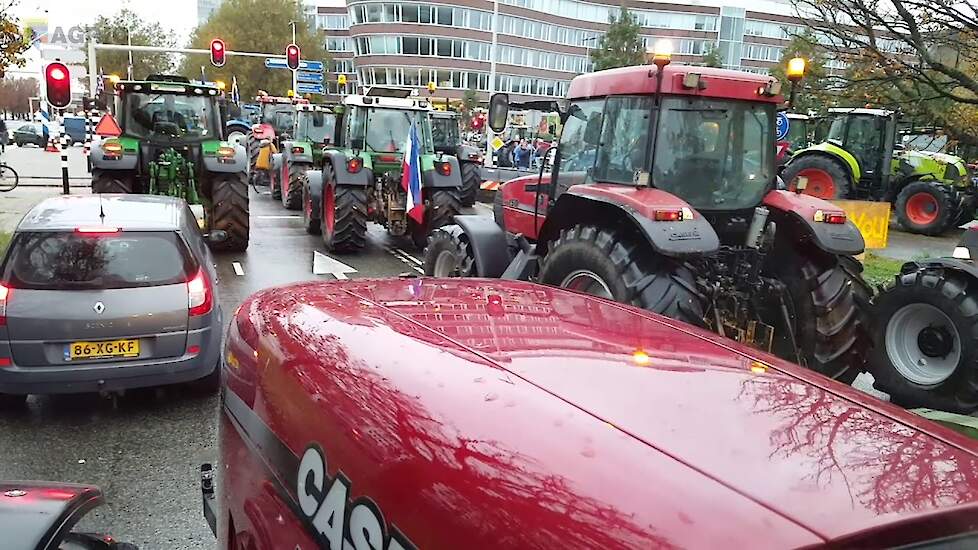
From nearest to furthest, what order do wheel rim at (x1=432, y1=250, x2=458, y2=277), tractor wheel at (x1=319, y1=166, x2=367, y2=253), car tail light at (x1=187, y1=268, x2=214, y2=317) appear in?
car tail light at (x1=187, y1=268, x2=214, y2=317) → wheel rim at (x1=432, y1=250, x2=458, y2=277) → tractor wheel at (x1=319, y1=166, x2=367, y2=253)

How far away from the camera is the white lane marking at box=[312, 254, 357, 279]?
1035 cm

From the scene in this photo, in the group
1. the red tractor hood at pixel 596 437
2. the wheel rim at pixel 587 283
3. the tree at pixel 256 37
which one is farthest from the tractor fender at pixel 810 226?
the tree at pixel 256 37

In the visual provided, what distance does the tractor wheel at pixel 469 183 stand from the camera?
60.1ft

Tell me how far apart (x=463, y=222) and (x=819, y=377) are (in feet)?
17.7

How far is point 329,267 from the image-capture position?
10742 mm

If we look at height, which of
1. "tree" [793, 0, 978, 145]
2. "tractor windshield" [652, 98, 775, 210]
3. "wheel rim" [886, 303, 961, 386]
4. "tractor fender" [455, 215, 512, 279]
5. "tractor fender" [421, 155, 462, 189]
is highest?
"tree" [793, 0, 978, 145]

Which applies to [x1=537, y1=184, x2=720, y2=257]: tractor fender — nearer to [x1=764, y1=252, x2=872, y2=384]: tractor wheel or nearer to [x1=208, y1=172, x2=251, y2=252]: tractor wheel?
[x1=764, y1=252, x2=872, y2=384]: tractor wheel

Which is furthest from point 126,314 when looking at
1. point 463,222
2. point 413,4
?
point 413,4

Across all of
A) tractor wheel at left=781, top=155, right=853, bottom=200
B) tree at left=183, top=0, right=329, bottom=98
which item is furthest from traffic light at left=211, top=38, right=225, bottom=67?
tree at left=183, top=0, right=329, bottom=98

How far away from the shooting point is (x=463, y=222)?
23.7ft

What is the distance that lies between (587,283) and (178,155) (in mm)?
8693

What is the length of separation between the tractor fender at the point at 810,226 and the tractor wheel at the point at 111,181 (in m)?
9.64

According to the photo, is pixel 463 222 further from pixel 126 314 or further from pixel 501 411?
pixel 501 411

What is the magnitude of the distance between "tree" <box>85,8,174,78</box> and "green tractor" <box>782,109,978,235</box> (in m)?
45.7
